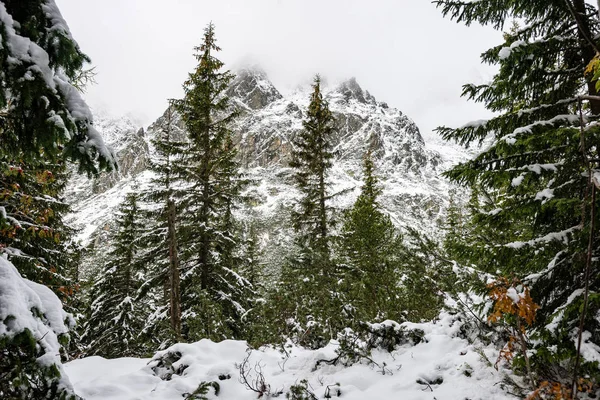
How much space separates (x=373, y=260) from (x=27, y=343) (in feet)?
46.9

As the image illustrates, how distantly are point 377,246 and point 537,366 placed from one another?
12548mm

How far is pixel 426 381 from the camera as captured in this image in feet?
14.6

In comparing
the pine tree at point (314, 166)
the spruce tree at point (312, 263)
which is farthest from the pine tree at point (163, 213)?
the pine tree at point (314, 166)

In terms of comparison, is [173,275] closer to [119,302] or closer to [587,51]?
[119,302]

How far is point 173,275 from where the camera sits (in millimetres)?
12891

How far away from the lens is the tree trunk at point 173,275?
12.0m

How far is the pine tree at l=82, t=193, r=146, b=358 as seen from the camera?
716 inches

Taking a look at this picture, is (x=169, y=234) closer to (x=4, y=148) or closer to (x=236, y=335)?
(x=236, y=335)

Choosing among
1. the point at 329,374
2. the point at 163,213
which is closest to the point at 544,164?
the point at 329,374

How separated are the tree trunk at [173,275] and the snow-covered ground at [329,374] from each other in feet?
19.2

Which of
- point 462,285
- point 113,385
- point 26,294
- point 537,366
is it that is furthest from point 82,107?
point 462,285

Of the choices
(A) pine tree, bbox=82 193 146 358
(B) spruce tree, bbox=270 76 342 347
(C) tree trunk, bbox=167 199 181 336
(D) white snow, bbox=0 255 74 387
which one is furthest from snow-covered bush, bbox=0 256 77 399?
(A) pine tree, bbox=82 193 146 358

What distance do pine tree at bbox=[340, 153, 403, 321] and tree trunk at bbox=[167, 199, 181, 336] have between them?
237 inches

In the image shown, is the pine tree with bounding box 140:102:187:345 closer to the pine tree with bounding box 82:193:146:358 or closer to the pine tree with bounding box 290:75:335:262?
the pine tree with bounding box 82:193:146:358
